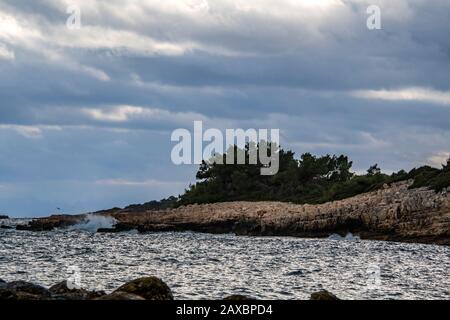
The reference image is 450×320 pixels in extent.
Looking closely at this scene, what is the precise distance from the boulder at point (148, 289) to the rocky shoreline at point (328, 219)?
57.1 m

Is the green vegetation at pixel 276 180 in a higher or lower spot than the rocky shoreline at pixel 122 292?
higher

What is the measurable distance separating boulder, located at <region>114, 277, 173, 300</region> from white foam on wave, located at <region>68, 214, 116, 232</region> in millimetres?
96708

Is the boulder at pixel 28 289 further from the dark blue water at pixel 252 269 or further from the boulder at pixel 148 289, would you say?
the dark blue water at pixel 252 269

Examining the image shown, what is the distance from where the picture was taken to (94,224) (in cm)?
12812

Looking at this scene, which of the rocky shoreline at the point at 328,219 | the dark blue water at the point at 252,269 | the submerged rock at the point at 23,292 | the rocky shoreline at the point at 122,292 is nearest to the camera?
the rocky shoreline at the point at 122,292

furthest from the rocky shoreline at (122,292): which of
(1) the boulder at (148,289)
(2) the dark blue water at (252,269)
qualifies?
(2) the dark blue water at (252,269)

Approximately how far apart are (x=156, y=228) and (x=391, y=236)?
1525 inches

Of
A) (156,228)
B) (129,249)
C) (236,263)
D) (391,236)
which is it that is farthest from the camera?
(156,228)

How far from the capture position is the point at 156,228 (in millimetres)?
114500

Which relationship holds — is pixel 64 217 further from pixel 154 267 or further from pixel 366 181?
pixel 154 267

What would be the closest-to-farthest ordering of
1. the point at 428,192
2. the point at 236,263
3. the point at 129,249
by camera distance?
the point at 236,263, the point at 129,249, the point at 428,192

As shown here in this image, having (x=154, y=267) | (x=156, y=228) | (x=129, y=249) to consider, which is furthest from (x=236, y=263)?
(x=156, y=228)

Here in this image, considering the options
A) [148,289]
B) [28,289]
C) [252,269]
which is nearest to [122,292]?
[148,289]

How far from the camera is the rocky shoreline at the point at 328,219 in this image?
85.5 m
